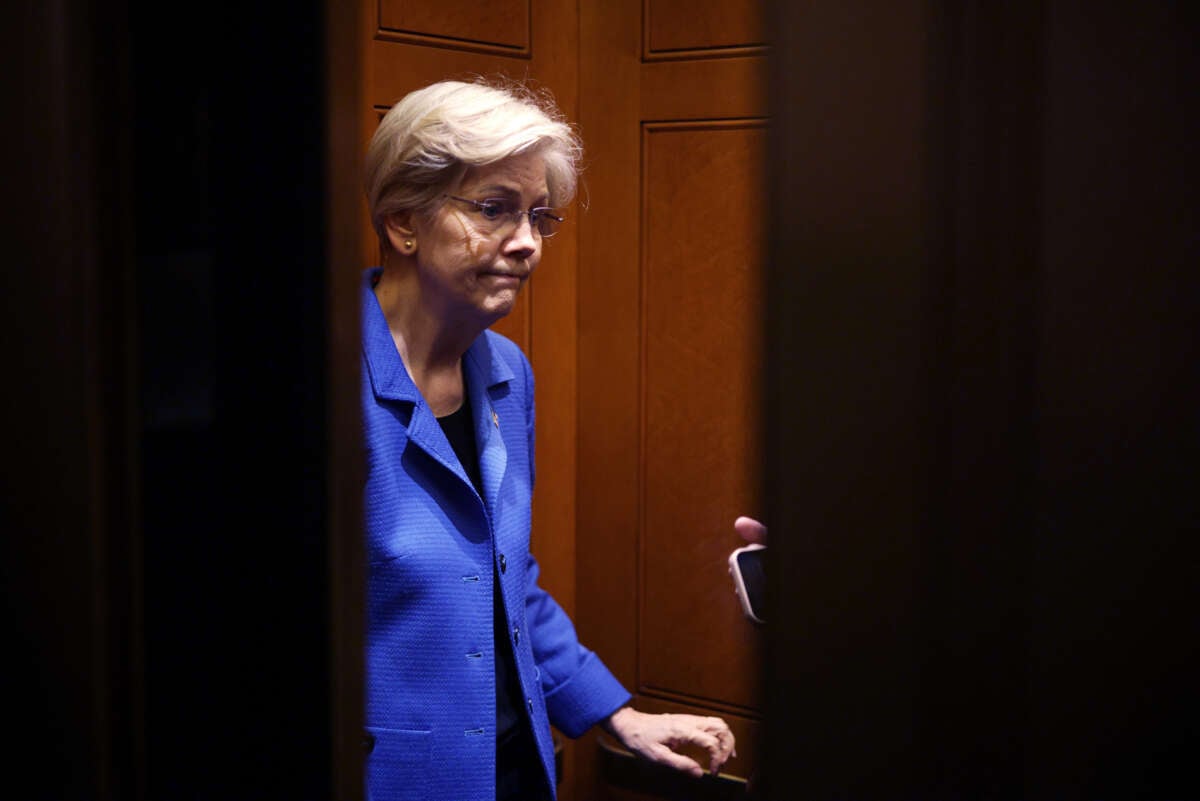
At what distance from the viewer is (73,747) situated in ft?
2.31

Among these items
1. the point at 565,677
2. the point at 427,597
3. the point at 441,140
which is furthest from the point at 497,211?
the point at 565,677

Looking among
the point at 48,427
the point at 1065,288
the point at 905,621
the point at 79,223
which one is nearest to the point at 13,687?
the point at 48,427

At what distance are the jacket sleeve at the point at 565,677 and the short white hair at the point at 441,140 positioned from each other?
1.95 ft

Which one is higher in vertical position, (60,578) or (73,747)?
(60,578)

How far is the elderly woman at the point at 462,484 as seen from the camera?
136 cm

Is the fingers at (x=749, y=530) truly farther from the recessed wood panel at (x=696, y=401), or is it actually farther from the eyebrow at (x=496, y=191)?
the recessed wood panel at (x=696, y=401)

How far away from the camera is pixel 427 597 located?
53.4 inches

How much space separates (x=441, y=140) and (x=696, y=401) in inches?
51.0

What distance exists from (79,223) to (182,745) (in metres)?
0.36

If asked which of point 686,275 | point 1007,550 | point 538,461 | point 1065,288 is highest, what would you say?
point 686,275

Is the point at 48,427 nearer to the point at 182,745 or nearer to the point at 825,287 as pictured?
the point at 182,745

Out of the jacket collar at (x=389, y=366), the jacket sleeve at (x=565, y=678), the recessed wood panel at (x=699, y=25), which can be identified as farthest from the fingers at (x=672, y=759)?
the recessed wood panel at (x=699, y=25)

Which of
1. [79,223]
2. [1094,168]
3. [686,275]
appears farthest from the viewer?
[686,275]

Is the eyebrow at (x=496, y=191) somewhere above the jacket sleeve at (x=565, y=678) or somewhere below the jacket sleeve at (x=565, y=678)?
above
